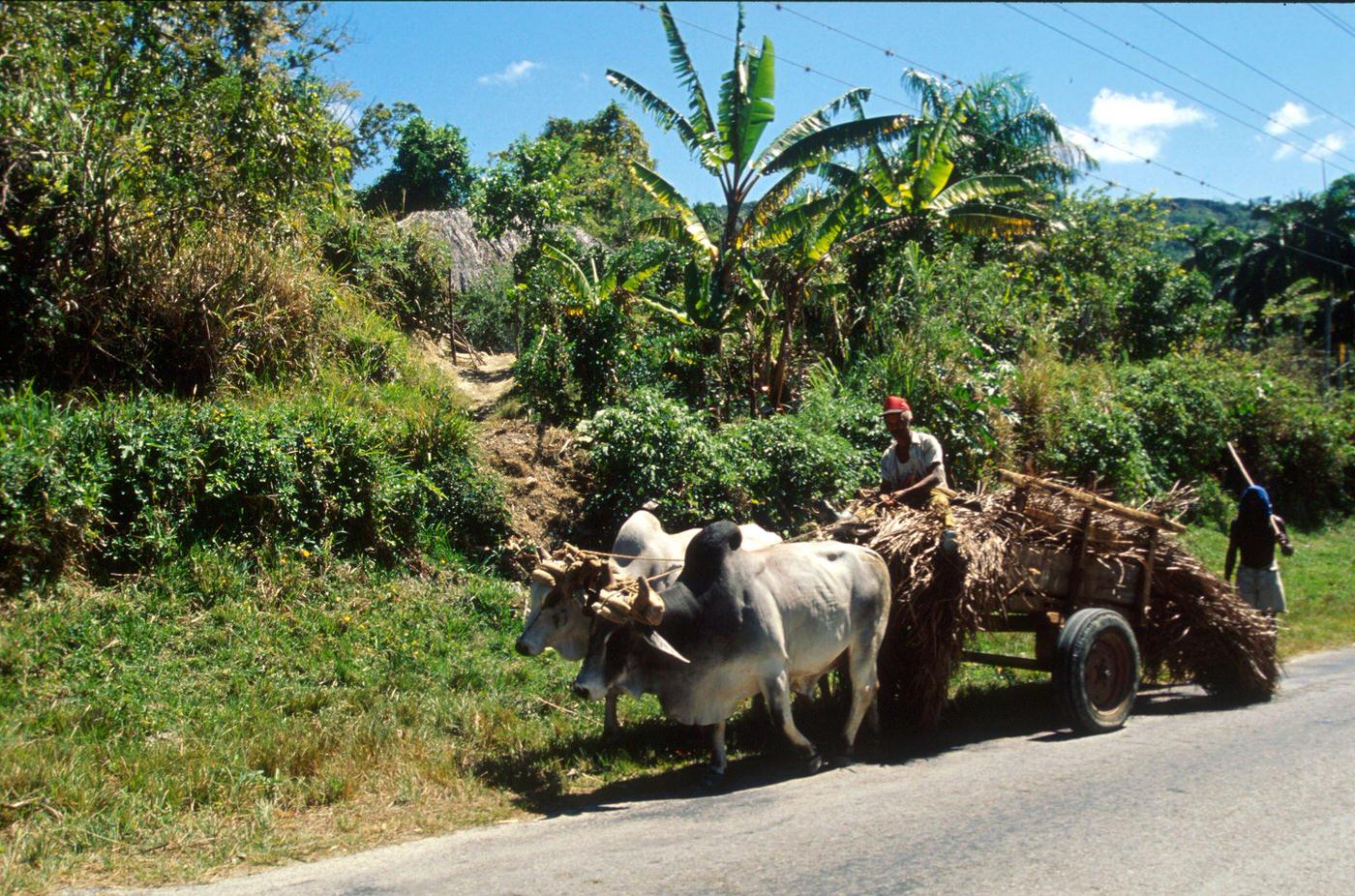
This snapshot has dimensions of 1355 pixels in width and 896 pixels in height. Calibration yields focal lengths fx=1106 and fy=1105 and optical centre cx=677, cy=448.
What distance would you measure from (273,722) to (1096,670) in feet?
19.8

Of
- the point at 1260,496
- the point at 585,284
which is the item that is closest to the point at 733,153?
the point at 585,284

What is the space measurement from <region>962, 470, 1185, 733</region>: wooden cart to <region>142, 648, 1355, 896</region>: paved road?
2.22 feet

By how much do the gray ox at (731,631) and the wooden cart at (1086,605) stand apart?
1.41 meters

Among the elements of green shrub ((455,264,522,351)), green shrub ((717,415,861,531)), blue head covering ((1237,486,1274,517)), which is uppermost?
green shrub ((455,264,522,351))

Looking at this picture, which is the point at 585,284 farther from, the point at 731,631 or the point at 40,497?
the point at 731,631

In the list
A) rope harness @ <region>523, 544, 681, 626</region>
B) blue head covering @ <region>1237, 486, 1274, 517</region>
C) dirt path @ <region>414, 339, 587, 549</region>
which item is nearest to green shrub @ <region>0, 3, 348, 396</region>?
dirt path @ <region>414, 339, 587, 549</region>

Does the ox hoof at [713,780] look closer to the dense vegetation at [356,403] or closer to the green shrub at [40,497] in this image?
the dense vegetation at [356,403]

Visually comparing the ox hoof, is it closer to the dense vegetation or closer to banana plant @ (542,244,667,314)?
the dense vegetation

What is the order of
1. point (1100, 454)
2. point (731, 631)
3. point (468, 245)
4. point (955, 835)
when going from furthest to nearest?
point (468, 245) → point (1100, 454) → point (731, 631) → point (955, 835)

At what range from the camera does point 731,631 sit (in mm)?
6863

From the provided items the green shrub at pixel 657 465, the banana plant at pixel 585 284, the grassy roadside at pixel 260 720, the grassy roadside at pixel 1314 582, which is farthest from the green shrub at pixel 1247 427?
the grassy roadside at pixel 260 720

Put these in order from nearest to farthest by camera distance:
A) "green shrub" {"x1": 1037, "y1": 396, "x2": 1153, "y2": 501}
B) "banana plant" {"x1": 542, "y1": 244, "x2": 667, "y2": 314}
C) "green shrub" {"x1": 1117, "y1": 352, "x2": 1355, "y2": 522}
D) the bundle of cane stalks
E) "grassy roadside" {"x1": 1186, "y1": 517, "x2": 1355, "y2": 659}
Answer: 1. the bundle of cane stalks
2. "banana plant" {"x1": 542, "y1": 244, "x2": 667, "y2": 314}
3. "grassy roadside" {"x1": 1186, "y1": 517, "x2": 1355, "y2": 659}
4. "green shrub" {"x1": 1037, "y1": 396, "x2": 1153, "y2": 501}
5. "green shrub" {"x1": 1117, "y1": 352, "x2": 1355, "y2": 522}

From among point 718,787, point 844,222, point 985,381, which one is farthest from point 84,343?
point 985,381

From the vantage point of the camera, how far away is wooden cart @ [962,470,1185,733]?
8188 mm
